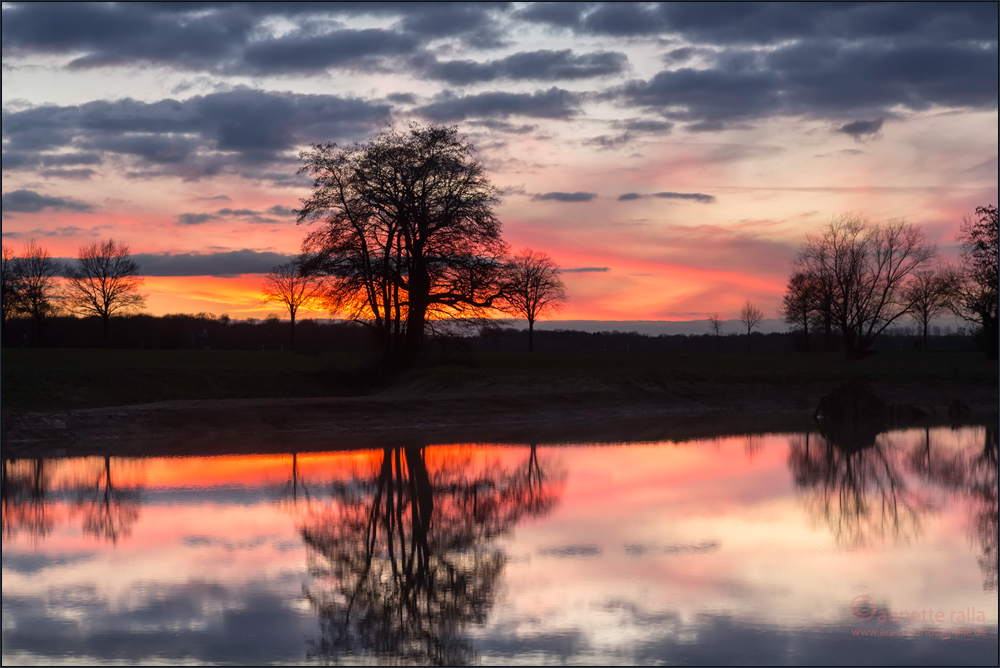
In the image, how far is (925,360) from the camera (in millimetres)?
56812

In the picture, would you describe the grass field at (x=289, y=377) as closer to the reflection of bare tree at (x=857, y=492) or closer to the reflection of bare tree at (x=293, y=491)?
the reflection of bare tree at (x=293, y=491)

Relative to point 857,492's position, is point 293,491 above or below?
above

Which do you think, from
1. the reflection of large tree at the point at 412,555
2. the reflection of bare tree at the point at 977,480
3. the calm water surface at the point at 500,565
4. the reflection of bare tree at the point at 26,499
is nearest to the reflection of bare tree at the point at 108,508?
the calm water surface at the point at 500,565

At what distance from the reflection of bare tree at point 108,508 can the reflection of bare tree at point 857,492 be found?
31.0ft

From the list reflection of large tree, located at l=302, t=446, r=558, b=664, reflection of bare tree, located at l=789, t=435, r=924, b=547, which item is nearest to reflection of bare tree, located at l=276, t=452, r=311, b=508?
reflection of large tree, located at l=302, t=446, r=558, b=664

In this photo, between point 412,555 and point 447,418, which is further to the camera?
point 447,418

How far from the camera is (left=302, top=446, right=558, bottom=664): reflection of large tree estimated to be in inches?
294

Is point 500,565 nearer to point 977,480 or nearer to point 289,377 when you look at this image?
point 977,480

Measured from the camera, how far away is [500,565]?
9.94 metres

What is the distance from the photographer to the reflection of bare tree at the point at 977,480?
10742mm

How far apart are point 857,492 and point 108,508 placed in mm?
12161

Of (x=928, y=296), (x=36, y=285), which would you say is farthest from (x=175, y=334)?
(x=928, y=296)

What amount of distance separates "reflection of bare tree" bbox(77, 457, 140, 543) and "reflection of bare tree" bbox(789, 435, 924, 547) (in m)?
9.44

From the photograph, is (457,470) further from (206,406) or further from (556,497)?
(206,406)
